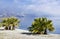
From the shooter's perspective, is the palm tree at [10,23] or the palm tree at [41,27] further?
the palm tree at [10,23]

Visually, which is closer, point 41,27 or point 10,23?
point 41,27

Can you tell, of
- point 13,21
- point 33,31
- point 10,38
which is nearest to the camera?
point 10,38

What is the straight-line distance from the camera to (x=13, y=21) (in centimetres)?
5550

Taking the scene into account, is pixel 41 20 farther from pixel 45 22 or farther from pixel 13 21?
pixel 13 21

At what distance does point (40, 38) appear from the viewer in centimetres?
3541

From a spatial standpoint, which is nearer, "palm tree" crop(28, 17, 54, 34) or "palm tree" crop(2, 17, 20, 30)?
"palm tree" crop(28, 17, 54, 34)

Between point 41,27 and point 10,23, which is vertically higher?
point 10,23

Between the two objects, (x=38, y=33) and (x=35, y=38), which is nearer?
(x=35, y=38)

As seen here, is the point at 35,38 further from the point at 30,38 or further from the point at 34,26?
the point at 34,26

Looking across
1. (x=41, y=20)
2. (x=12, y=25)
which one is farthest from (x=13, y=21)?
(x=41, y=20)

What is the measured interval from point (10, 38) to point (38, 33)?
9.69m

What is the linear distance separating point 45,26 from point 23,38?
8768 mm

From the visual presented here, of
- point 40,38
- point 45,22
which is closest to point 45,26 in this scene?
point 45,22

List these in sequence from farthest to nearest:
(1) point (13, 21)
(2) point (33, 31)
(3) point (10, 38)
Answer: (1) point (13, 21), (2) point (33, 31), (3) point (10, 38)
